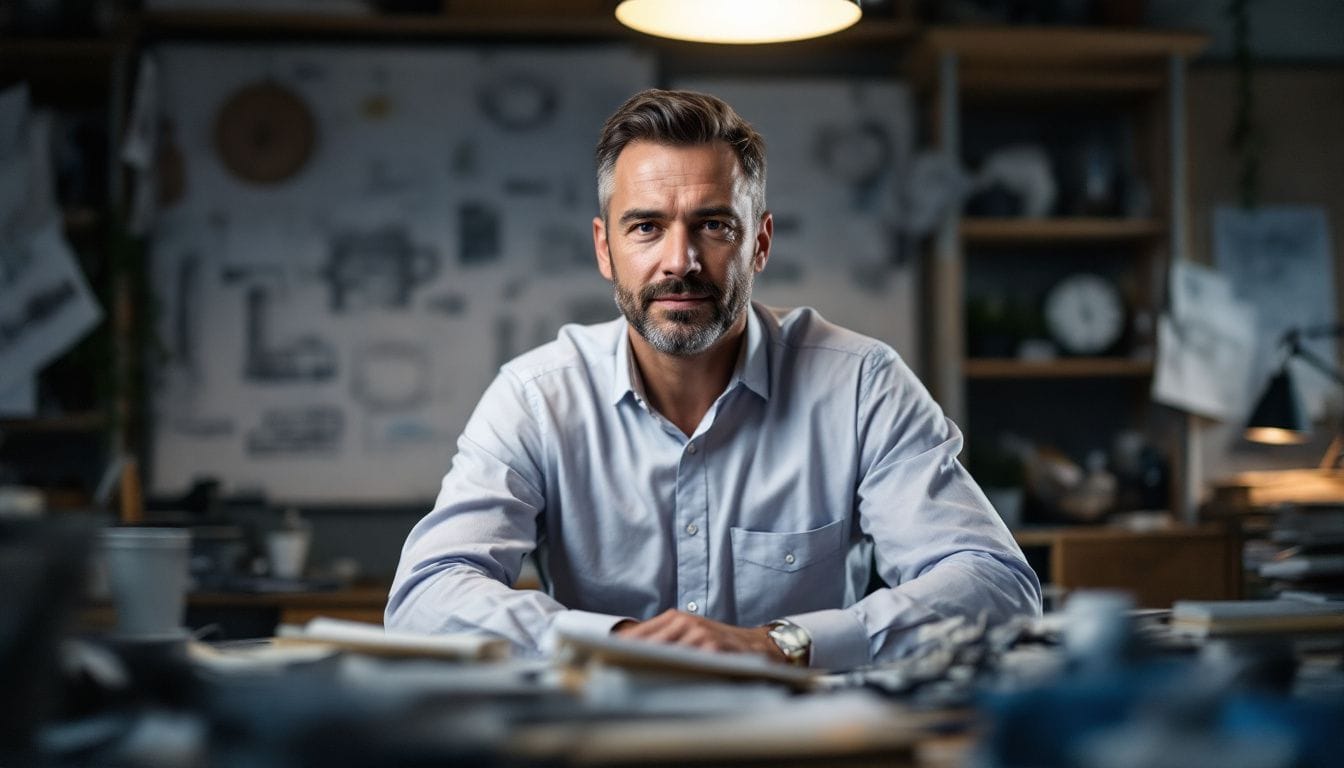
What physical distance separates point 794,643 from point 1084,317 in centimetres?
256

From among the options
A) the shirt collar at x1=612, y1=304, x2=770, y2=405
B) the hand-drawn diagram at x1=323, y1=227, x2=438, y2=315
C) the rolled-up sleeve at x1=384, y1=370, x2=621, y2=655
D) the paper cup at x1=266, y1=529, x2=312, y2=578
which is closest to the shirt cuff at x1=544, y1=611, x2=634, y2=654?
the rolled-up sleeve at x1=384, y1=370, x2=621, y2=655

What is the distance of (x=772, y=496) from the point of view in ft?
5.82

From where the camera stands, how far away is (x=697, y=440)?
5.86 feet

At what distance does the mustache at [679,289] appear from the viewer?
1.79 metres

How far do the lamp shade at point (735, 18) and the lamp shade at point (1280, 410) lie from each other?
85.3 inches

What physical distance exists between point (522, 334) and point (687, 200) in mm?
1915

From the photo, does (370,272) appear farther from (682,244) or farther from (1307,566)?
(1307,566)

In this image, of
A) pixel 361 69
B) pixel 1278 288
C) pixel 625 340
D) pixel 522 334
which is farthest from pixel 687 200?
pixel 1278 288

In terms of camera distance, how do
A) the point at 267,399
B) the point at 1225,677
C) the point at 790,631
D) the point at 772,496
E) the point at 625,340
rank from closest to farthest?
the point at 1225,677 → the point at 790,631 → the point at 772,496 → the point at 625,340 → the point at 267,399

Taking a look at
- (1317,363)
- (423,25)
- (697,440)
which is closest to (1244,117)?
(1317,363)

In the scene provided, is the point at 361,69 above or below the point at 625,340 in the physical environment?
above

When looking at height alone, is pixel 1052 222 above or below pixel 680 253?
above

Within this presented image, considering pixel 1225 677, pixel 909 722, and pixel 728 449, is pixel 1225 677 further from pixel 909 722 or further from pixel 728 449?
pixel 728 449

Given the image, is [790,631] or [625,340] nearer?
[790,631]
